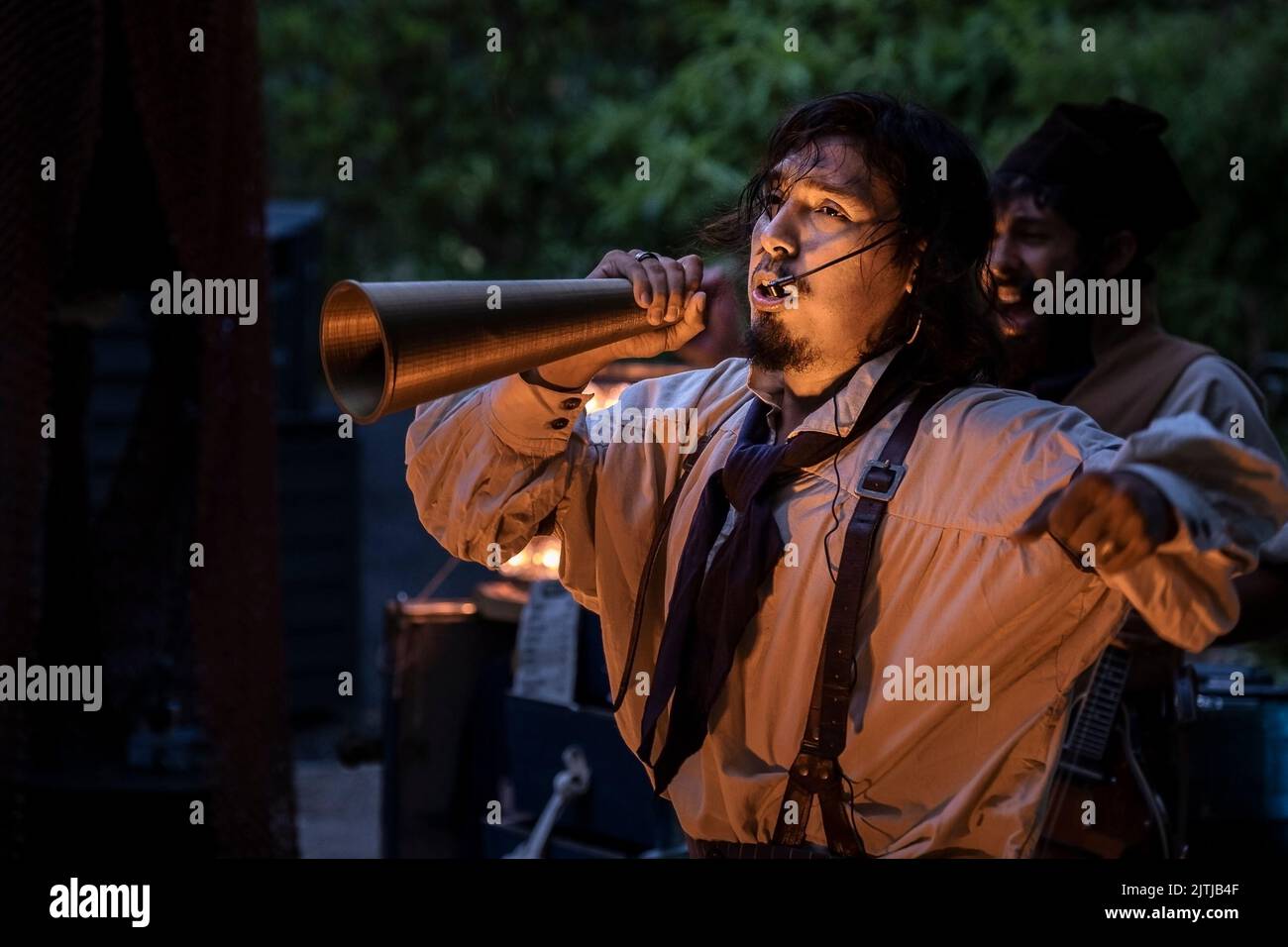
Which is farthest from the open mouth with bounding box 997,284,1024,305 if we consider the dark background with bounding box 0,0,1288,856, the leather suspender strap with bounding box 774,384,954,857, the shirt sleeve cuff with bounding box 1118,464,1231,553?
the shirt sleeve cuff with bounding box 1118,464,1231,553


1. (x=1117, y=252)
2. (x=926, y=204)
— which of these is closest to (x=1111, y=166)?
(x=1117, y=252)

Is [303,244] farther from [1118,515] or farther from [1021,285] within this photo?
[1118,515]

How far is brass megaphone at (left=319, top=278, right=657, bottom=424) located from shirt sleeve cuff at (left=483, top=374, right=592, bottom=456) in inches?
4.9

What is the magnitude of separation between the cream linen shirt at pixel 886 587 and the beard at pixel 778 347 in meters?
0.06

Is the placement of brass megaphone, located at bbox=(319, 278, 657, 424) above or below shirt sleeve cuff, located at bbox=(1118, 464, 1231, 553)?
above

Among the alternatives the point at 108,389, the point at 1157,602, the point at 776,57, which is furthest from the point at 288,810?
the point at 776,57

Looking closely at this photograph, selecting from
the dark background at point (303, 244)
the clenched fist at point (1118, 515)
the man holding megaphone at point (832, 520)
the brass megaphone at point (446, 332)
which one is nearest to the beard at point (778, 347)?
the man holding megaphone at point (832, 520)

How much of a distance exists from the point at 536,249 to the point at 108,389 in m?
4.93

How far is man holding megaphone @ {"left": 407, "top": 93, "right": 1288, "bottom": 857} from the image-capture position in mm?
2125

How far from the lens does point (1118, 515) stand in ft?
5.51

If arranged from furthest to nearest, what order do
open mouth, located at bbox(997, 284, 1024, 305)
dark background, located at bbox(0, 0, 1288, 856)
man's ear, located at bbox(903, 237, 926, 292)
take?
dark background, located at bbox(0, 0, 1288, 856) → open mouth, located at bbox(997, 284, 1024, 305) → man's ear, located at bbox(903, 237, 926, 292)

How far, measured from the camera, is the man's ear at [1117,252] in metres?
3.48

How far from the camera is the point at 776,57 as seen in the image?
9.84 m

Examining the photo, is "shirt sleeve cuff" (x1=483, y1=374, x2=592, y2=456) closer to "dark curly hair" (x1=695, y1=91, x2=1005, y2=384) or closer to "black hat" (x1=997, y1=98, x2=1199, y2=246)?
"dark curly hair" (x1=695, y1=91, x2=1005, y2=384)
